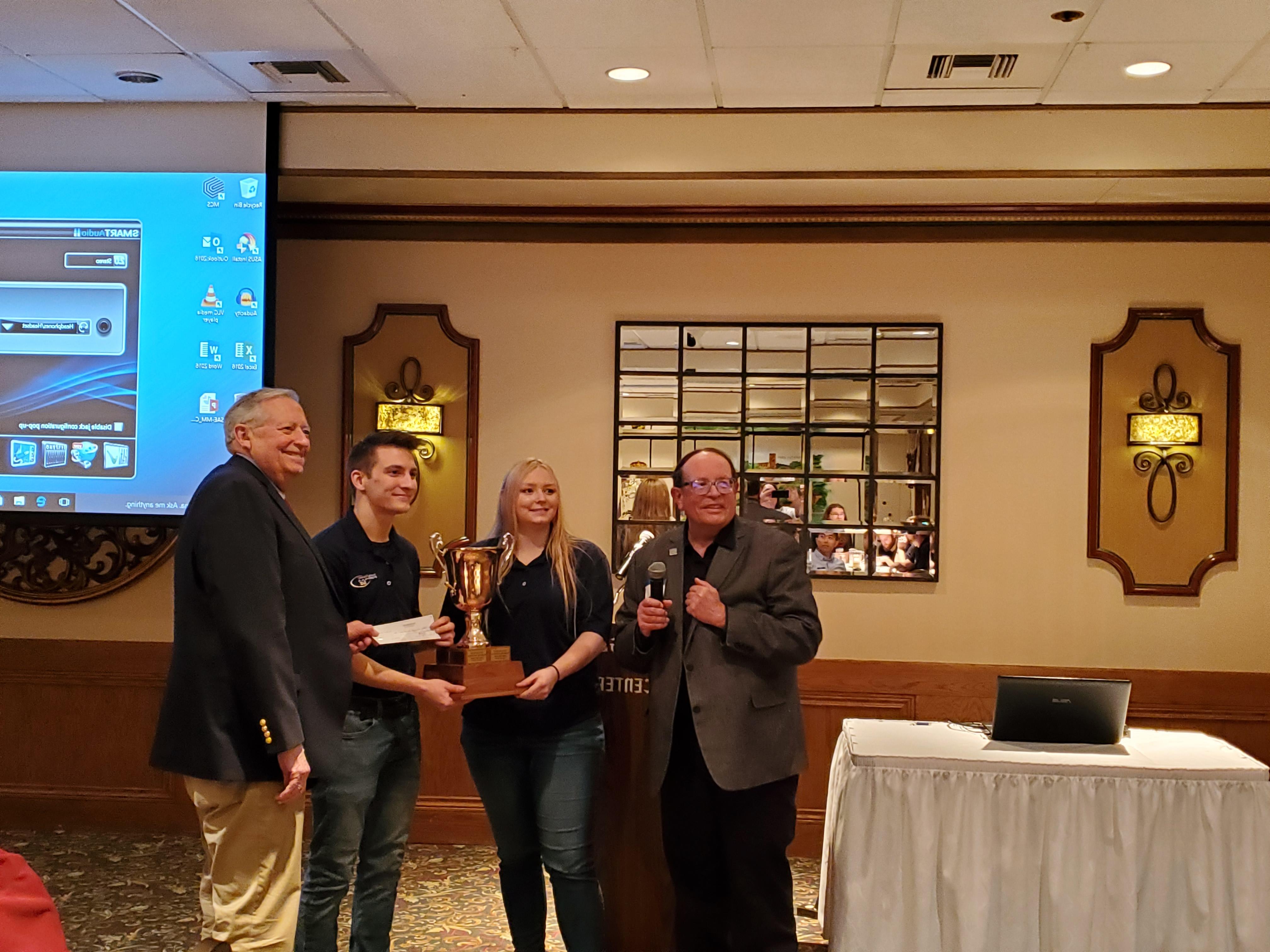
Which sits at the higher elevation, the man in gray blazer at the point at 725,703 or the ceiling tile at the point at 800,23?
the ceiling tile at the point at 800,23

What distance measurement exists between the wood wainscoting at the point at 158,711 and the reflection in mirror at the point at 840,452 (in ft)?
2.73

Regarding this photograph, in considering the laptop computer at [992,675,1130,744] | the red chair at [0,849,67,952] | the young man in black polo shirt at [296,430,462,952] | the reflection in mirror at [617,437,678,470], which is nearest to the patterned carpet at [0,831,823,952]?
the young man in black polo shirt at [296,430,462,952]

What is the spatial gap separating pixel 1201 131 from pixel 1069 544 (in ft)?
5.66

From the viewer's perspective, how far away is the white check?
10.3ft

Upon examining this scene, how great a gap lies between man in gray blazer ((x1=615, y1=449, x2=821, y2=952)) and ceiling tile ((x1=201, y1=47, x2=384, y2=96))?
1984 millimetres

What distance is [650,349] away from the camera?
5.36 m

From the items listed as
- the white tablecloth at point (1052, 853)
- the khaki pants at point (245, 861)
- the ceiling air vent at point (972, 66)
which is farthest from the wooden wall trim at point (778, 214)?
the khaki pants at point (245, 861)

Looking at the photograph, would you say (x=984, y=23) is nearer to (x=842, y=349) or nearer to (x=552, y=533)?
(x=842, y=349)

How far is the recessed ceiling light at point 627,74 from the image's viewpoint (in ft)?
14.0

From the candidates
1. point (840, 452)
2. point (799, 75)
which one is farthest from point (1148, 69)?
point (840, 452)

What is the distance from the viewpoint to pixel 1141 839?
3.41m

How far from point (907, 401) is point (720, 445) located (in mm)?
828

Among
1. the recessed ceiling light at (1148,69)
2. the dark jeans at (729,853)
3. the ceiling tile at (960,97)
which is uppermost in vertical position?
the ceiling tile at (960,97)

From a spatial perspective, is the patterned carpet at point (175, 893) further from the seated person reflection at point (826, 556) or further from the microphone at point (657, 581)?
Answer: the microphone at point (657, 581)
